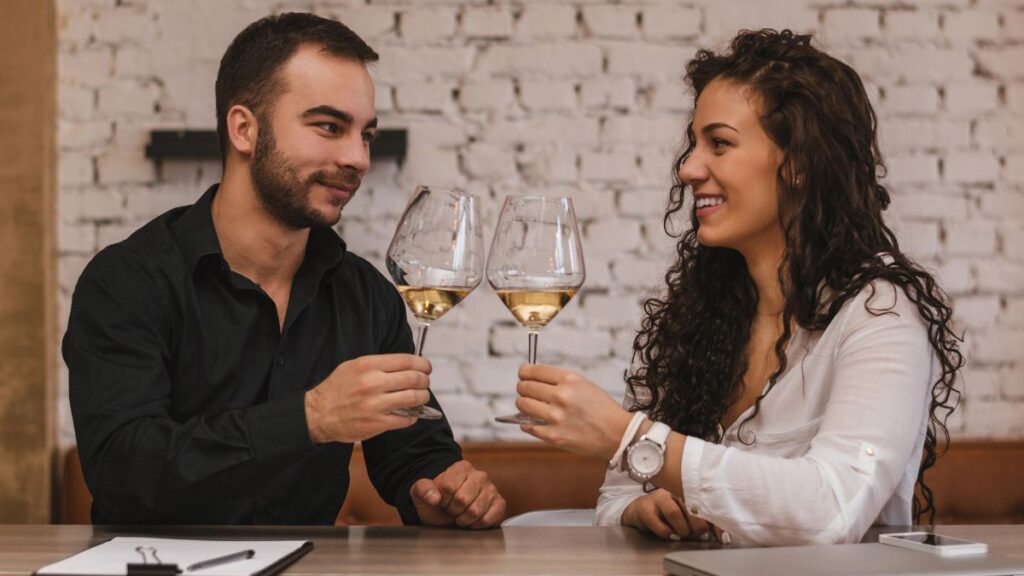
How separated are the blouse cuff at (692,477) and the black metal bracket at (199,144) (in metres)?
1.31

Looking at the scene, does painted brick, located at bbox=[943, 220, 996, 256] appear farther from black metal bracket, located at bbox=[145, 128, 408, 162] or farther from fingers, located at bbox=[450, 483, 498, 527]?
fingers, located at bbox=[450, 483, 498, 527]

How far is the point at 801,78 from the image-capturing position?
5.02ft

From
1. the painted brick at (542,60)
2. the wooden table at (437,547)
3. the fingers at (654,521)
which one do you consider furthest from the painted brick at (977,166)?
the fingers at (654,521)

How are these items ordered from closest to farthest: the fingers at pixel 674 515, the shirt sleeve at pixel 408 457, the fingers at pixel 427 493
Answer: the fingers at pixel 674 515 → the fingers at pixel 427 493 → the shirt sleeve at pixel 408 457

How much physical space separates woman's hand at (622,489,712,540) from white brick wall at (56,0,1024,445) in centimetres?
109

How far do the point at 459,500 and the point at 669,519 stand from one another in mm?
274

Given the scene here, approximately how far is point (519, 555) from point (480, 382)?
127 centimetres

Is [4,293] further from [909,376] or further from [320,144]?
[909,376]

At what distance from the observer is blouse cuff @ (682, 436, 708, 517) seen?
115cm

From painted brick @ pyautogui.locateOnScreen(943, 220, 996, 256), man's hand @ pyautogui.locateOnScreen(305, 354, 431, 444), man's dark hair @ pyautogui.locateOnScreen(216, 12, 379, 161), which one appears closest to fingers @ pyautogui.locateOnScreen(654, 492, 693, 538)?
man's hand @ pyautogui.locateOnScreen(305, 354, 431, 444)

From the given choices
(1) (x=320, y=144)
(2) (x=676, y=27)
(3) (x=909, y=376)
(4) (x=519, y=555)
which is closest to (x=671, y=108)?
(2) (x=676, y=27)

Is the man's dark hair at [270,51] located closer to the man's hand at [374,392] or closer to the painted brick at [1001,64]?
the man's hand at [374,392]

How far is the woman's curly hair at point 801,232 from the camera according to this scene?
147 cm

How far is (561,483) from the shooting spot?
7.30 feet
